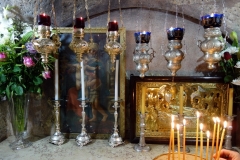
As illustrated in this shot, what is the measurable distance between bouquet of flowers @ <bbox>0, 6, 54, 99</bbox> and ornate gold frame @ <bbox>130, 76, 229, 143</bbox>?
0.49 meters

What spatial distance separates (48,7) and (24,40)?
266 millimetres

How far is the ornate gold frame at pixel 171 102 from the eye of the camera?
4.03ft

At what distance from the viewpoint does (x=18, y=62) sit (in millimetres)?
1136

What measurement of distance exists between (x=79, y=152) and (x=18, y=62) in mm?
536

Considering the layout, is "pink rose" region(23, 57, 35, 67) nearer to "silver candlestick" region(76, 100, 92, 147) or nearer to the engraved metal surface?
"silver candlestick" region(76, 100, 92, 147)

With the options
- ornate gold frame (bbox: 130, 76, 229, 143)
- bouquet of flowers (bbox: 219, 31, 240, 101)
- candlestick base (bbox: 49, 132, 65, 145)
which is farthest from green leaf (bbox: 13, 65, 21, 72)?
bouquet of flowers (bbox: 219, 31, 240, 101)

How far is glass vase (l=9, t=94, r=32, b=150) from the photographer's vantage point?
3.92ft

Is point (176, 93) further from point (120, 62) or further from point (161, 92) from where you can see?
point (120, 62)

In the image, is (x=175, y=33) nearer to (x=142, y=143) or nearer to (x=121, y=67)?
(x=121, y=67)

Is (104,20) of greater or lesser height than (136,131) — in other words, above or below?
above

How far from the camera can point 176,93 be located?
4.12ft

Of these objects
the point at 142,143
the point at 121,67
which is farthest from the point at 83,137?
the point at 121,67

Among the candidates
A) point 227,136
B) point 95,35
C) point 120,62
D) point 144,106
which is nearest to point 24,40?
point 95,35

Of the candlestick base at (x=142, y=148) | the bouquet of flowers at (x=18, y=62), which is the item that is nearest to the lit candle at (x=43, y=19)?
the bouquet of flowers at (x=18, y=62)
